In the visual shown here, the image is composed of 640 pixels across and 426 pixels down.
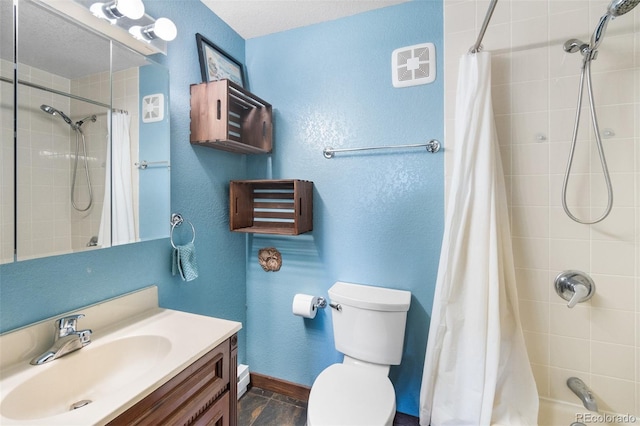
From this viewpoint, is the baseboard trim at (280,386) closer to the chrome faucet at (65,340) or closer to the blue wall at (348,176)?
the blue wall at (348,176)

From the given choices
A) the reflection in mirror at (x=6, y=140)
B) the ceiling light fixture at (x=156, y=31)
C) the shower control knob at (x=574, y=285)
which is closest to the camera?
the reflection in mirror at (x=6, y=140)

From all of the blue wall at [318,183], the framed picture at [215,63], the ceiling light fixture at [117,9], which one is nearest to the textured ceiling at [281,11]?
the blue wall at [318,183]

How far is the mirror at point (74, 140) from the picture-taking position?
2.69ft

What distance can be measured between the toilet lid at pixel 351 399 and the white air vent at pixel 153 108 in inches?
56.0

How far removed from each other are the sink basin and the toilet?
70 cm

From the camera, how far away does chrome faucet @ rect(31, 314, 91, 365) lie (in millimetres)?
845

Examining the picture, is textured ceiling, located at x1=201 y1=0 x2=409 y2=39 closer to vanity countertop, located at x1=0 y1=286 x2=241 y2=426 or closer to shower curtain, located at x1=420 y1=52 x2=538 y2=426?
shower curtain, located at x1=420 y1=52 x2=538 y2=426

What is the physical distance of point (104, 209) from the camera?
1041 millimetres

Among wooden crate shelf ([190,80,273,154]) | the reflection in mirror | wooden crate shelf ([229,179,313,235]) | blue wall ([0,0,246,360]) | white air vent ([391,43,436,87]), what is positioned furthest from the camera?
wooden crate shelf ([229,179,313,235])

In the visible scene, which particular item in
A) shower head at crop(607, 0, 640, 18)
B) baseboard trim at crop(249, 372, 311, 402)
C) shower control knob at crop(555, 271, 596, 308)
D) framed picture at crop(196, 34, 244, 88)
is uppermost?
framed picture at crop(196, 34, 244, 88)

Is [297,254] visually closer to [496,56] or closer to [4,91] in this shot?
[4,91]

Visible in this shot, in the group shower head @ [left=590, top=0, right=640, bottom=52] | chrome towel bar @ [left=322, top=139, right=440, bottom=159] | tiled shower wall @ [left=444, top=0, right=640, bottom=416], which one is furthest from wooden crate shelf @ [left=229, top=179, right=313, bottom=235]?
shower head @ [left=590, top=0, right=640, bottom=52]

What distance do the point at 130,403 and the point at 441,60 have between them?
1.89 m

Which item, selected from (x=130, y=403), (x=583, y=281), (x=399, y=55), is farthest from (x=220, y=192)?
(x=583, y=281)
